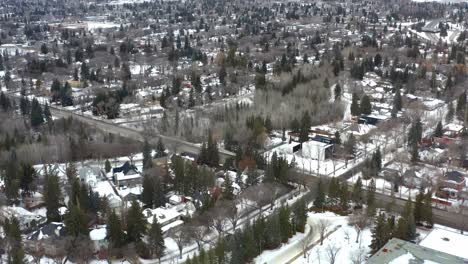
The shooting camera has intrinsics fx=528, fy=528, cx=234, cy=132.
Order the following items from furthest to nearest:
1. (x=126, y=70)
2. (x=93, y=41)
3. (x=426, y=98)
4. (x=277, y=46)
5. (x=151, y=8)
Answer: (x=151, y=8) → (x=93, y=41) → (x=277, y=46) → (x=126, y=70) → (x=426, y=98)

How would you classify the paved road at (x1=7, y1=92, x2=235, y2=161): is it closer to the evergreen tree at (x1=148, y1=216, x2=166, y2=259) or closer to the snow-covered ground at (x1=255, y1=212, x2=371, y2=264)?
the snow-covered ground at (x1=255, y1=212, x2=371, y2=264)

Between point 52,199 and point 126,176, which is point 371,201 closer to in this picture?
point 126,176

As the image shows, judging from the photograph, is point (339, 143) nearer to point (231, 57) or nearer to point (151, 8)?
point (231, 57)

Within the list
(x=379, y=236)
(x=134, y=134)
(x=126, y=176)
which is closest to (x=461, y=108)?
(x=379, y=236)

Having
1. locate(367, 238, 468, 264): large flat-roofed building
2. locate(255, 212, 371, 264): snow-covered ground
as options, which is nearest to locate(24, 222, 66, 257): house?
locate(255, 212, 371, 264): snow-covered ground

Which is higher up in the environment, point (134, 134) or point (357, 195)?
point (357, 195)

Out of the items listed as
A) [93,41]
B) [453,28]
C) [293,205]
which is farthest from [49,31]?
[293,205]

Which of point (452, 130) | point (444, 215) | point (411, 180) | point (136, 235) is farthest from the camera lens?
point (452, 130)

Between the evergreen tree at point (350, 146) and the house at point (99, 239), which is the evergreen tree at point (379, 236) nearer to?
the house at point (99, 239)
